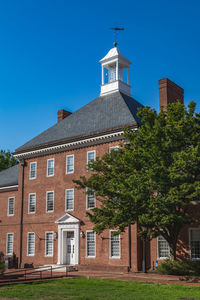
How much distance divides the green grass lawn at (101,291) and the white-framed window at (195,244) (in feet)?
19.6

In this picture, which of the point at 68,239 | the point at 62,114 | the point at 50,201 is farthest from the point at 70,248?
the point at 62,114

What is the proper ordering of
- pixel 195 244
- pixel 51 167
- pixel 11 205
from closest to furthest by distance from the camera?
pixel 195 244 < pixel 51 167 < pixel 11 205

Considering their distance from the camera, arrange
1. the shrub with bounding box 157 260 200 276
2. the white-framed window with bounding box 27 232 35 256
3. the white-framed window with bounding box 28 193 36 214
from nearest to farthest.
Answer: the shrub with bounding box 157 260 200 276 < the white-framed window with bounding box 27 232 35 256 < the white-framed window with bounding box 28 193 36 214

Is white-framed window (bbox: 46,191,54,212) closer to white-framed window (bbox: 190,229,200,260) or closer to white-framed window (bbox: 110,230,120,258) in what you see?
white-framed window (bbox: 110,230,120,258)

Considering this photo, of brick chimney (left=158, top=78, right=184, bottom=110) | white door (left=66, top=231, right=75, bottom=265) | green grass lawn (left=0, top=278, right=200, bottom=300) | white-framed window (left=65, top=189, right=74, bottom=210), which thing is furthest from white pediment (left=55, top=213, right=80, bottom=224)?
brick chimney (left=158, top=78, right=184, bottom=110)

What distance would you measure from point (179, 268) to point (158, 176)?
225 inches

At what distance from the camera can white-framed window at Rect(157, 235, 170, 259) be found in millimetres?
26667

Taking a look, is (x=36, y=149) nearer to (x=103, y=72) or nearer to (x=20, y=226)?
(x=20, y=226)

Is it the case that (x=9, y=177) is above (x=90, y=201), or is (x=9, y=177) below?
above

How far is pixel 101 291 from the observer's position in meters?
17.6

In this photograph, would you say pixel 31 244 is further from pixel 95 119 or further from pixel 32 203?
pixel 95 119

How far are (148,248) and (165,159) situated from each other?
8625 millimetres

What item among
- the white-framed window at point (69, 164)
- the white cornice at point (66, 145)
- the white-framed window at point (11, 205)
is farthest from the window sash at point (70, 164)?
the white-framed window at point (11, 205)

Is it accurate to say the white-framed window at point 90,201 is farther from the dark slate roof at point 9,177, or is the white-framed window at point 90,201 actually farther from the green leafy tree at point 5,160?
the green leafy tree at point 5,160
